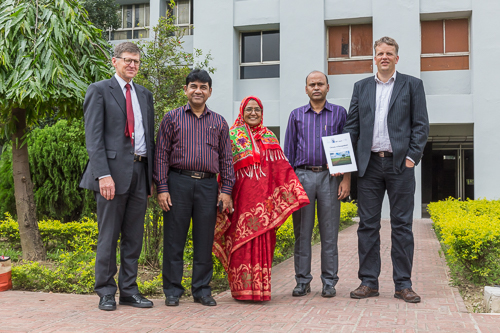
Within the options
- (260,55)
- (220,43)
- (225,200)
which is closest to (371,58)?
(260,55)

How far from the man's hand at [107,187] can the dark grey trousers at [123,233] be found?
10cm

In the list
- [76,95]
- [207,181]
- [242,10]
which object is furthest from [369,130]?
[242,10]

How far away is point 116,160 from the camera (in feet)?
12.9

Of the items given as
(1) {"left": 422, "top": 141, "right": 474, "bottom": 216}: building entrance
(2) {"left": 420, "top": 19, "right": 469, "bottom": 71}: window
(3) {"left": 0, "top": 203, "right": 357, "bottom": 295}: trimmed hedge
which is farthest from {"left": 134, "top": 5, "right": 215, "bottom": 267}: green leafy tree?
(1) {"left": 422, "top": 141, "right": 474, "bottom": 216}: building entrance

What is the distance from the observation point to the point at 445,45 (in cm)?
1376

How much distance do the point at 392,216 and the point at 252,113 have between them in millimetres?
1668

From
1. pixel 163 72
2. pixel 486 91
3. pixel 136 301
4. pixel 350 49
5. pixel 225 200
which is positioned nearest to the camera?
pixel 136 301

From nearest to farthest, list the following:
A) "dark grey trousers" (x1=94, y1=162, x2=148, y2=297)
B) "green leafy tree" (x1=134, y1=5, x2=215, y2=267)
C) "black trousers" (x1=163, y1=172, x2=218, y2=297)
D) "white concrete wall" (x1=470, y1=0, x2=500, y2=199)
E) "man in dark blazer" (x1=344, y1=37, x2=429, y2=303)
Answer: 1. "dark grey trousers" (x1=94, y1=162, x2=148, y2=297)
2. "black trousers" (x1=163, y1=172, x2=218, y2=297)
3. "man in dark blazer" (x1=344, y1=37, x2=429, y2=303)
4. "green leafy tree" (x1=134, y1=5, x2=215, y2=267)
5. "white concrete wall" (x1=470, y1=0, x2=500, y2=199)

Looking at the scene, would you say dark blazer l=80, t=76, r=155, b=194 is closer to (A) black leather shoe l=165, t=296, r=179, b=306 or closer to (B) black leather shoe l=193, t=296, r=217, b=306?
(A) black leather shoe l=165, t=296, r=179, b=306

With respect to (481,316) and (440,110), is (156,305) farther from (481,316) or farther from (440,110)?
(440,110)

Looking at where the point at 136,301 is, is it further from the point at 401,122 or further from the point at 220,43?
the point at 220,43

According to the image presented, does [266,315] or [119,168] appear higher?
[119,168]

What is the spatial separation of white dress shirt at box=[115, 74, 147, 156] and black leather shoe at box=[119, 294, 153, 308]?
1.27 meters

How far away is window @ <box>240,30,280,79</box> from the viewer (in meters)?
15.1
